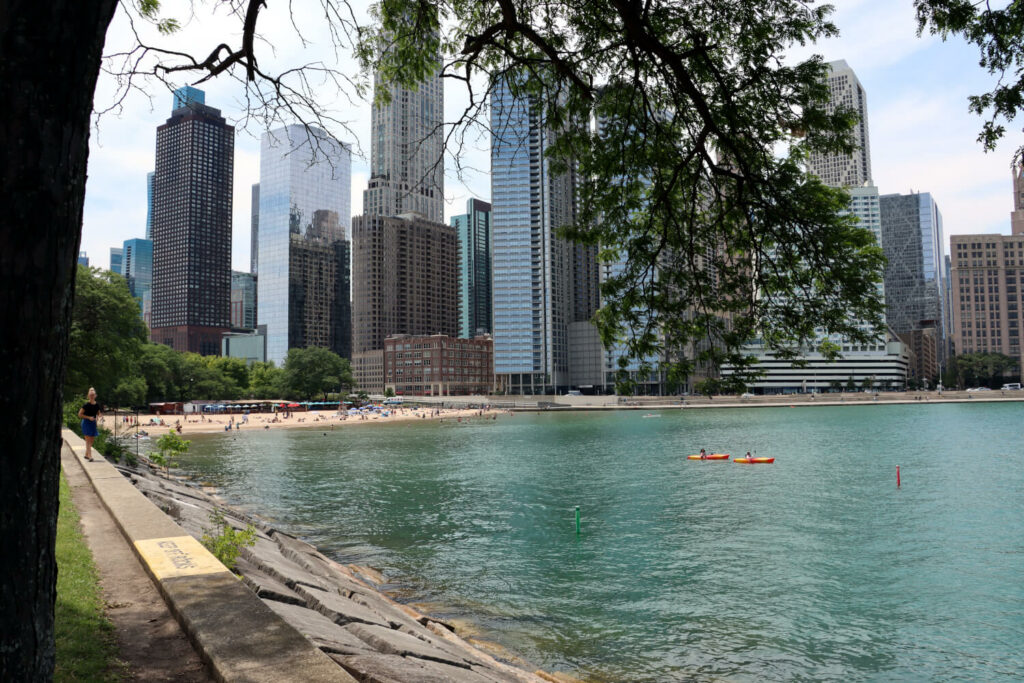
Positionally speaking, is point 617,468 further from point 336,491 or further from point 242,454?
point 242,454

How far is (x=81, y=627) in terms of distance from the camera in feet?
19.6

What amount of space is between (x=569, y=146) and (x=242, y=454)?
59.3 meters

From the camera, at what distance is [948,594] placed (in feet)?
57.3

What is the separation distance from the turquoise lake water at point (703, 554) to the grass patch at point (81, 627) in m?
9.25

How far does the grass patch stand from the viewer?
16.9ft

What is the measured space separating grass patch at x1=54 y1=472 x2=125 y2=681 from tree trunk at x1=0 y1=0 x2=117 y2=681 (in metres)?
2.48

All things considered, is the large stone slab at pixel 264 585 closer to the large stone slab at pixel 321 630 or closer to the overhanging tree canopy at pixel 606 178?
the large stone slab at pixel 321 630

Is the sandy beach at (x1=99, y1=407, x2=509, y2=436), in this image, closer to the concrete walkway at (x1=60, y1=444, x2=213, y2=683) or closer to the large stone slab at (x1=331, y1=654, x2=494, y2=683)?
the concrete walkway at (x1=60, y1=444, x2=213, y2=683)

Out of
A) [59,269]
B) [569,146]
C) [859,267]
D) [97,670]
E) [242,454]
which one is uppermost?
[569,146]

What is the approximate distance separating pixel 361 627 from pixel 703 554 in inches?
616

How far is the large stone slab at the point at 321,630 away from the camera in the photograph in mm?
6818

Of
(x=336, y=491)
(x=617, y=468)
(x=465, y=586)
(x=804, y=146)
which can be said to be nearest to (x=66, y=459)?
(x=465, y=586)

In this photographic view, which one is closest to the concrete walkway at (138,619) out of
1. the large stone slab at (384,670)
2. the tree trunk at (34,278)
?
the large stone slab at (384,670)

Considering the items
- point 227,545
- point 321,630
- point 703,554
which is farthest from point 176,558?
point 703,554
